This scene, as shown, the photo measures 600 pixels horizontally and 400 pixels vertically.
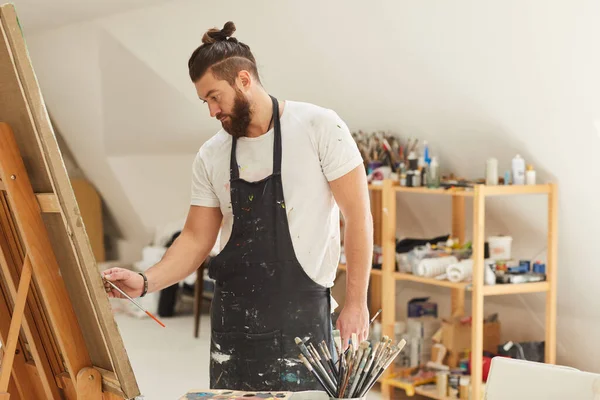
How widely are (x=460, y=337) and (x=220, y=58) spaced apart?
2.54m

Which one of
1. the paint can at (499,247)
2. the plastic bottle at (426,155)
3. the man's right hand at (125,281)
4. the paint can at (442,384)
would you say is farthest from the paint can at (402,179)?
the man's right hand at (125,281)

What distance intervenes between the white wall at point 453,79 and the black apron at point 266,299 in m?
1.50

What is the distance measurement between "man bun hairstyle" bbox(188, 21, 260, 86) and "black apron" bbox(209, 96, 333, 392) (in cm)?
16

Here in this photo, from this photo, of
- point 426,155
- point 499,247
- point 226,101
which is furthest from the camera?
point 426,155

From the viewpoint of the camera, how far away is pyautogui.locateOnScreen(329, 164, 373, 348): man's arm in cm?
221

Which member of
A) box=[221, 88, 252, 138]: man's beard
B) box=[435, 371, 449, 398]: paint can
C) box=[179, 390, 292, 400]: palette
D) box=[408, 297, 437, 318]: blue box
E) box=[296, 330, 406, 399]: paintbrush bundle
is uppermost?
box=[221, 88, 252, 138]: man's beard

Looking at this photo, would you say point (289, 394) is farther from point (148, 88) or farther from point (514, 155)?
point (148, 88)

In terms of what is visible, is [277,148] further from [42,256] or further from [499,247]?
[499,247]

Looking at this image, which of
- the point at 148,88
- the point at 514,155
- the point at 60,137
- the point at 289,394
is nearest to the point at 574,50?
the point at 514,155

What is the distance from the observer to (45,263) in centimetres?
170

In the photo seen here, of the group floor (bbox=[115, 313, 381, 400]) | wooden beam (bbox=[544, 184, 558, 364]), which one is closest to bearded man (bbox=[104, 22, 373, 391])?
wooden beam (bbox=[544, 184, 558, 364])

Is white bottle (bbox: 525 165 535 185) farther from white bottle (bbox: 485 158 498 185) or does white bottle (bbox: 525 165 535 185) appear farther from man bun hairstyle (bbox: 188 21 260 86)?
man bun hairstyle (bbox: 188 21 260 86)

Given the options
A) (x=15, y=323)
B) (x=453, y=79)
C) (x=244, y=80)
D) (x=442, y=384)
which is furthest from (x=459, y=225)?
(x=15, y=323)

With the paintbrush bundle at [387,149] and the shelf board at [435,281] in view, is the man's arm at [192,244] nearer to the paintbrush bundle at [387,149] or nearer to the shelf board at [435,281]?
the shelf board at [435,281]
